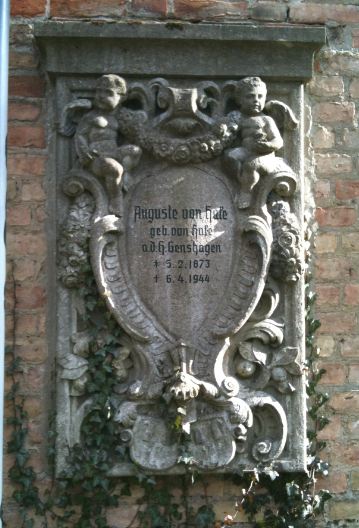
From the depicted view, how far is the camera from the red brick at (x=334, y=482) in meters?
5.35

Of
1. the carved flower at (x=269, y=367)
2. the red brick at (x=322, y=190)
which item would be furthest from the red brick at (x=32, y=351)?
the red brick at (x=322, y=190)

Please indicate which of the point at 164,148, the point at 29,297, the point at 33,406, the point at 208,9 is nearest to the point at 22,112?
the point at 164,148

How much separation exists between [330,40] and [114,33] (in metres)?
1.12

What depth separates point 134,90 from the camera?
17.4ft

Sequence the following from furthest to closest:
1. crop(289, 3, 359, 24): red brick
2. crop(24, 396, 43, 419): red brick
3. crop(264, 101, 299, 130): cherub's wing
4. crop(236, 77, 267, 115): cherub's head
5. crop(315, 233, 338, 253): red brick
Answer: crop(289, 3, 359, 24): red brick → crop(315, 233, 338, 253): red brick → crop(264, 101, 299, 130): cherub's wing → crop(236, 77, 267, 115): cherub's head → crop(24, 396, 43, 419): red brick

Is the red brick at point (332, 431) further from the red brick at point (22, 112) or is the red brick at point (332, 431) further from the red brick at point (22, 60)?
the red brick at point (22, 60)

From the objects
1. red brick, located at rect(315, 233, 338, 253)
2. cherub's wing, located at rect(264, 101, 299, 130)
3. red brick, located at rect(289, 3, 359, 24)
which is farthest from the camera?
red brick, located at rect(289, 3, 359, 24)

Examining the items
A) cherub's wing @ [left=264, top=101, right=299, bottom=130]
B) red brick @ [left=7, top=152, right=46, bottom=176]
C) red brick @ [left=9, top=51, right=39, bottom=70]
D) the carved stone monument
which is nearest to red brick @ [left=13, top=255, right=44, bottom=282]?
the carved stone monument

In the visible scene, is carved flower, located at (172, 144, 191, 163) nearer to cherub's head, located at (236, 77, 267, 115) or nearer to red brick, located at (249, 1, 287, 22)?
cherub's head, located at (236, 77, 267, 115)

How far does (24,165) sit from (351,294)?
1.69 metres

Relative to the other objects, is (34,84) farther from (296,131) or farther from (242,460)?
(242,460)

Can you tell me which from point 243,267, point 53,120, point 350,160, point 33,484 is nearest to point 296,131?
point 350,160

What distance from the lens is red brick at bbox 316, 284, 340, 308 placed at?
5473mm

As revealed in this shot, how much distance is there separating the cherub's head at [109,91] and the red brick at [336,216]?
1.13 meters
